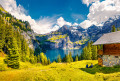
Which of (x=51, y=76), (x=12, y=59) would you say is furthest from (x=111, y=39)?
(x=12, y=59)

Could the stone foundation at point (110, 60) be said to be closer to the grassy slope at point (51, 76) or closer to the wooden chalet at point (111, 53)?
the wooden chalet at point (111, 53)

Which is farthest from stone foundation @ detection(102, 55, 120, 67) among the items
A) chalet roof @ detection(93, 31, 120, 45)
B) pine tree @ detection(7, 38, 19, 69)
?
pine tree @ detection(7, 38, 19, 69)

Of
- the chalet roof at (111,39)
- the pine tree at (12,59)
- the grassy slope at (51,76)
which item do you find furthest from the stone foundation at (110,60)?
the pine tree at (12,59)

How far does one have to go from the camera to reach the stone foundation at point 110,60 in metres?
18.6

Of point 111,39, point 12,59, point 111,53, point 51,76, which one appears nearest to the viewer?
point 51,76

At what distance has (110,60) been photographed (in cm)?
1980

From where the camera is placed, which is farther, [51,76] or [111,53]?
[111,53]

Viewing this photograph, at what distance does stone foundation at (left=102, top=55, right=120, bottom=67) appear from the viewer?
732 inches

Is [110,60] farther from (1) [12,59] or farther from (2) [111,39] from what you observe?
(1) [12,59]

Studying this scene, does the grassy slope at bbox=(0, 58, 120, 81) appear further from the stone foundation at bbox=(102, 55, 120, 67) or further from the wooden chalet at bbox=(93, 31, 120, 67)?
the wooden chalet at bbox=(93, 31, 120, 67)

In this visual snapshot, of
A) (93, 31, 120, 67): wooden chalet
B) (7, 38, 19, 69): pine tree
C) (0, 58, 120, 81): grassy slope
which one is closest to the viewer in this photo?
(0, 58, 120, 81): grassy slope

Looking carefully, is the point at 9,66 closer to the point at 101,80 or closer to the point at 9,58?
the point at 9,58

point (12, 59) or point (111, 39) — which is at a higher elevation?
point (111, 39)

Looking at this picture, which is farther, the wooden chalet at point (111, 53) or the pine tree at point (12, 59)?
the pine tree at point (12, 59)
